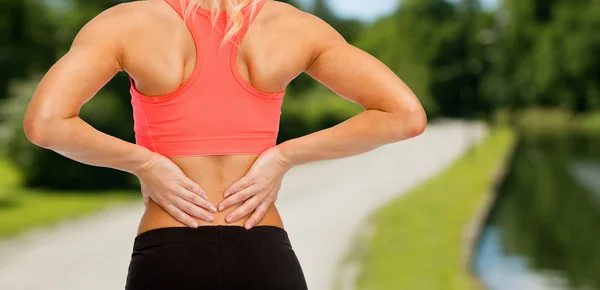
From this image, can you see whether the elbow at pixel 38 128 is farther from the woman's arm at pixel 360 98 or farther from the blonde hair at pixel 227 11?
the woman's arm at pixel 360 98

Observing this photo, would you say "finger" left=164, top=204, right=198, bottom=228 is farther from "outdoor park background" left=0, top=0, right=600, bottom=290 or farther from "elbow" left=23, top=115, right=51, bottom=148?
"outdoor park background" left=0, top=0, right=600, bottom=290

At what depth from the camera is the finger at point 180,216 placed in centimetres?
122

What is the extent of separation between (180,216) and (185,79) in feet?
→ 0.69

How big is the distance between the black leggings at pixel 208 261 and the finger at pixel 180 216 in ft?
0.03

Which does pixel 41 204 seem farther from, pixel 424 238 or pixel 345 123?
pixel 345 123

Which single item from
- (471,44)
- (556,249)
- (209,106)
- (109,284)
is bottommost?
(471,44)

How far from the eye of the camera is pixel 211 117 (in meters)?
1.22

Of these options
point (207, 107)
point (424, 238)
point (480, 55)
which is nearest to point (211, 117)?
point (207, 107)

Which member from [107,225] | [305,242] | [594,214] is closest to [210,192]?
[305,242]

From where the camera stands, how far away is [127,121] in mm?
11758

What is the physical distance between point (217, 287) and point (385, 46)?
1404 inches

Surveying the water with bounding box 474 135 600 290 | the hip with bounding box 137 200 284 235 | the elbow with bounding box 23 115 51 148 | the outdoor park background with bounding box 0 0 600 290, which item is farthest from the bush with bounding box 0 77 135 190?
the elbow with bounding box 23 115 51 148

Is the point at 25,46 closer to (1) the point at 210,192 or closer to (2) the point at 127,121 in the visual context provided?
(2) the point at 127,121

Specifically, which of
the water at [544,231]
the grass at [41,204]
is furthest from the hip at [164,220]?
the grass at [41,204]
